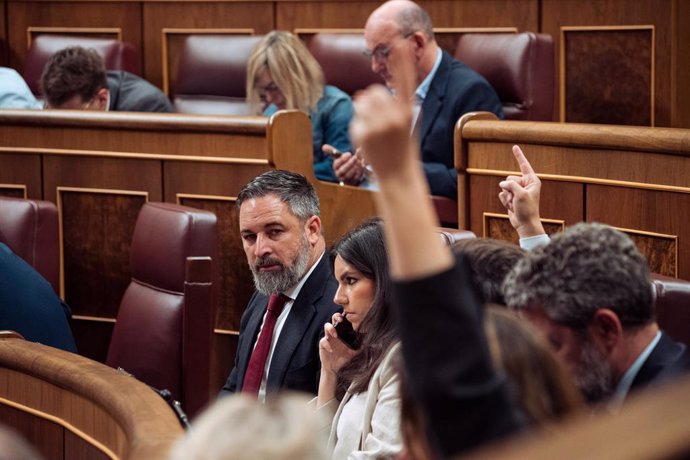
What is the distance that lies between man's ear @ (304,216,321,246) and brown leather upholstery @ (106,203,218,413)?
150 millimetres

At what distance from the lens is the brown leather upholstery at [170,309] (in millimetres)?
1562

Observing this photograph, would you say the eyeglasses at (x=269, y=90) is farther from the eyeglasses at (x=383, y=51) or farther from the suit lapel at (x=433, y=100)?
the suit lapel at (x=433, y=100)

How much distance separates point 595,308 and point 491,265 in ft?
0.47

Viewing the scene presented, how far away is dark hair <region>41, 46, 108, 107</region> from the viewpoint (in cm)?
226

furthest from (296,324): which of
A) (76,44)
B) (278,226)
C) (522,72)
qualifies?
(76,44)

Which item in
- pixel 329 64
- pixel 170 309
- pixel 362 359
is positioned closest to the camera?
pixel 362 359

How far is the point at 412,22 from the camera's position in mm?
2057

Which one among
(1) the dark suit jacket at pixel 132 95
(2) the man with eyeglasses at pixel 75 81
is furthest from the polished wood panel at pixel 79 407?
(1) the dark suit jacket at pixel 132 95

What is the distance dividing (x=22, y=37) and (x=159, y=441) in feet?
7.61

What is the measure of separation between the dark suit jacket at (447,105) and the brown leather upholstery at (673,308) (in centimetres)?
87

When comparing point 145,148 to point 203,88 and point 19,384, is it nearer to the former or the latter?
Result: point 203,88

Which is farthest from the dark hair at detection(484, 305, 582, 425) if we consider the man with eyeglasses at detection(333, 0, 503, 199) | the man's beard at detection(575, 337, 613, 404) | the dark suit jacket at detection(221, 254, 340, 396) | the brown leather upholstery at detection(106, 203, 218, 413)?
the man with eyeglasses at detection(333, 0, 503, 199)

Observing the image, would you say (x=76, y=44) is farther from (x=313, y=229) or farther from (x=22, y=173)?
(x=313, y=229)

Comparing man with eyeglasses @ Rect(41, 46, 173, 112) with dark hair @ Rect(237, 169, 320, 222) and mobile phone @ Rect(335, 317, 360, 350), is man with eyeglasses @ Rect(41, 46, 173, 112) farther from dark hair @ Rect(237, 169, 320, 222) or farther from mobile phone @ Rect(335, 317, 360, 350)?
mobile phone @ Rect(335, 317, 360, 350)
